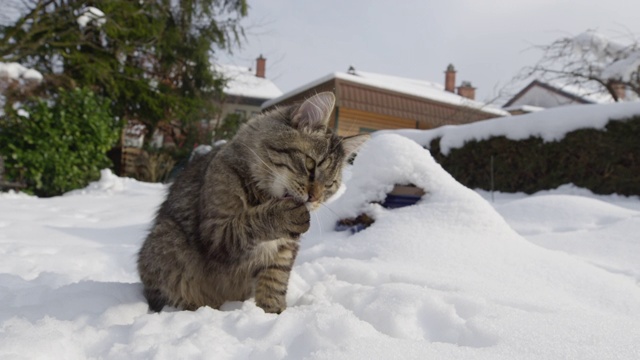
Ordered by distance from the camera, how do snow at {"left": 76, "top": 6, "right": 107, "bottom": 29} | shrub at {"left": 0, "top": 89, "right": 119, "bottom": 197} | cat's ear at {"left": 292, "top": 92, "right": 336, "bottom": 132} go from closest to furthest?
1. cat's ear at {"left": 292, "top": 92, "right": 336, "bottom": 132}
2. shrub at {"left": 0, "top": 89, "right": 119, "bottom": 197}
3. snow at {"left": 76, "top": 6, "right": 107, "bottom": 29}

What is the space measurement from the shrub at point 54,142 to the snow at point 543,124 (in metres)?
7.29

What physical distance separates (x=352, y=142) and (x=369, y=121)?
11.0 meters

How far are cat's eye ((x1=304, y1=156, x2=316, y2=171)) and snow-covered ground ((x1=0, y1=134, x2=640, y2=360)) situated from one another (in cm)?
58

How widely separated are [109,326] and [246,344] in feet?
1.88

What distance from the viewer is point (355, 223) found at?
373 centimetres

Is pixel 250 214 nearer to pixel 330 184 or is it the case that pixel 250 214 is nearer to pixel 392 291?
pixel 330 184

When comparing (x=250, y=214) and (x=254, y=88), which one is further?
(x=254, y=88)

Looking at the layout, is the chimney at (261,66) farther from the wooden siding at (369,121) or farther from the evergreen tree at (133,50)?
the wooden siding at (369,121)

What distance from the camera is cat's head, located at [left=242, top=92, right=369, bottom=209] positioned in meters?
1.69

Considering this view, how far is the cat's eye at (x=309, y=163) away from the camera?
1.71m

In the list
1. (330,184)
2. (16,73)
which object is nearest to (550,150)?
(330,184)

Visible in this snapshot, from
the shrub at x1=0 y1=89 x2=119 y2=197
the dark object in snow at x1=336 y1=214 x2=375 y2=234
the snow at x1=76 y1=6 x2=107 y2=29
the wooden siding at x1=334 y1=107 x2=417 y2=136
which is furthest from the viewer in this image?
the wooden siding at x1=334 y1=107 x2=417 y2=136

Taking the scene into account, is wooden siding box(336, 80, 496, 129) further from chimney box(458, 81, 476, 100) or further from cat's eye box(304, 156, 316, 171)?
chimney box(458, 81, 476, 100)

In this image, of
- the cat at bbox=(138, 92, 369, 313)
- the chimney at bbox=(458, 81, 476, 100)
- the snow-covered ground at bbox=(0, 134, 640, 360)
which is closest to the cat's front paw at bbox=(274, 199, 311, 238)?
the cat at bbox=(138, 92, 369, 313)
